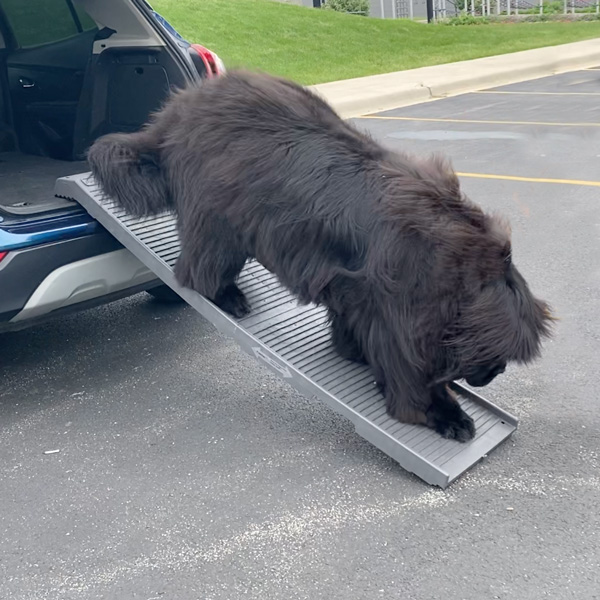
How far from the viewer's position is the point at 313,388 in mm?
3475

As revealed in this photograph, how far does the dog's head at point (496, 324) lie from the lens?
10.1 feet

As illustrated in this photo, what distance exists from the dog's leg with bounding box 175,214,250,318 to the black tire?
4.03 ft

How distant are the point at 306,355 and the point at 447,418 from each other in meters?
0.66

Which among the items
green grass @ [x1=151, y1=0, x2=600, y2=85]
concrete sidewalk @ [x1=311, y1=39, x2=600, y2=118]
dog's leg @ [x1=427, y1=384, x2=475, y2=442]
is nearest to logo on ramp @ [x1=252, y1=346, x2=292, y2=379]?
dog's leg @ [x1=427, y1=384, x2=475, y2=442]

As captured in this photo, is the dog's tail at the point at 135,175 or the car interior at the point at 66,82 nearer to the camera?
the dog's tail at the point at 135,175

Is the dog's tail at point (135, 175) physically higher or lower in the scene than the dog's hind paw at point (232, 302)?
higher

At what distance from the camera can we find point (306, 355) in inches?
147

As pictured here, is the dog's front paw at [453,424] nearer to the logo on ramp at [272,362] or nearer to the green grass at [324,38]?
the logo on ramp at [272,362]

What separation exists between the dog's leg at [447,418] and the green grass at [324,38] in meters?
10.6

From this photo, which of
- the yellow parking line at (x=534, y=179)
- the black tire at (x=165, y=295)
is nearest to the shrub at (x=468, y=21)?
the yellow parking line at (x=534, y=179)

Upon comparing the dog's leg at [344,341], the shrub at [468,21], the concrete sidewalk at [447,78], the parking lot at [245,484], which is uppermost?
the dog's leg at [344,341]

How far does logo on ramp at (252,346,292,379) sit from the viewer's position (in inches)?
140

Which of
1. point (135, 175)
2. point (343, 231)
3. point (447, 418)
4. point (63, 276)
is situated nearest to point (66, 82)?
point (135, 175)

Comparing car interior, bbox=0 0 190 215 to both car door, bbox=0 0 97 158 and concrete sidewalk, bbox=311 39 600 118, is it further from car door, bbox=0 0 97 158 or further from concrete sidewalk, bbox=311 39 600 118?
concrete sidewalk, bbox=311 39 600 118
